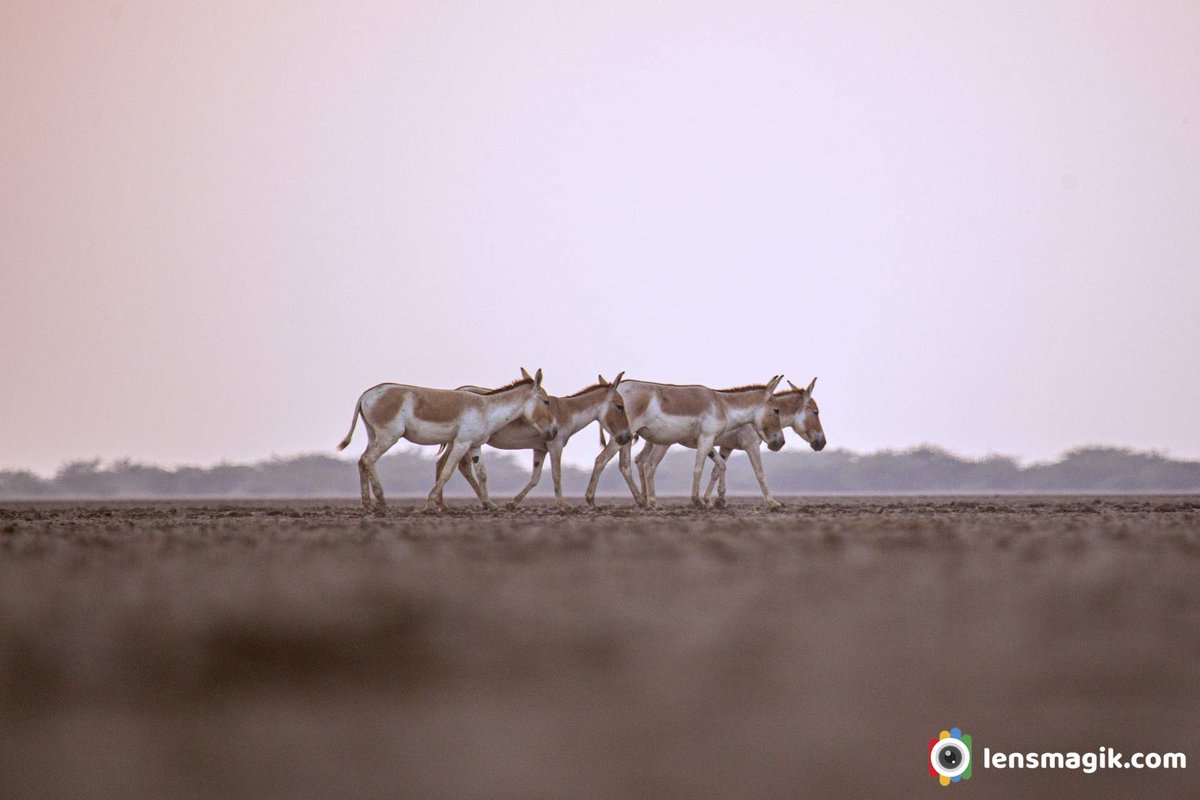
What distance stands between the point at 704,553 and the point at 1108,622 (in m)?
4.04

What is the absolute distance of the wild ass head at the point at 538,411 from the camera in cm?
2186

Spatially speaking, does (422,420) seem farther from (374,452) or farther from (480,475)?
(480,475)

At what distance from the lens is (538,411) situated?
21953mm

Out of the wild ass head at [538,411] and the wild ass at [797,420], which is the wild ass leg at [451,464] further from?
the wild ass at [797,420]

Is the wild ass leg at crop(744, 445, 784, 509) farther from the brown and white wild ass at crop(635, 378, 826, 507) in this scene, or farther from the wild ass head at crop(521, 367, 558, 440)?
the wild ass head at crop(521, 367, 558, 440)

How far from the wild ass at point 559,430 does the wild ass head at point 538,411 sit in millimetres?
246

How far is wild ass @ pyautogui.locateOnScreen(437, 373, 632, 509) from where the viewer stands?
22.4 meters

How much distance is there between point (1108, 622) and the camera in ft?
20.7

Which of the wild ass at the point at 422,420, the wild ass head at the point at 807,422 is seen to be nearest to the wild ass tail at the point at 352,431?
the wild ass at the point at 422,420

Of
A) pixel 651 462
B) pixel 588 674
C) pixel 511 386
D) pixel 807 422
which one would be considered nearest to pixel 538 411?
pixel 511 386

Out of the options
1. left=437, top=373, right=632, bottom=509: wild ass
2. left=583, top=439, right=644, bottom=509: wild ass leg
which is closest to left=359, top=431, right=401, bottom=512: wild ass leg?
left=437, top=373, right=632, bottom=509: wild ass

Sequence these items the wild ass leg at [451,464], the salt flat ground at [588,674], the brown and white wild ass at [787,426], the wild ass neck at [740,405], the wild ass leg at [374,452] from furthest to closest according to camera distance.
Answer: the brown and white wild ass at [787,426] → the wild ass neck at [740,405] → the wild ass leg at [451,464] → the wild ass leg at [374,452] → the salt flat ground at [588,674]

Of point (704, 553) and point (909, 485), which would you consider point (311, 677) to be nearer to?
point (704, 553)

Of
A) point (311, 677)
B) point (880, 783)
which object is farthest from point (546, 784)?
point (311, 677)
